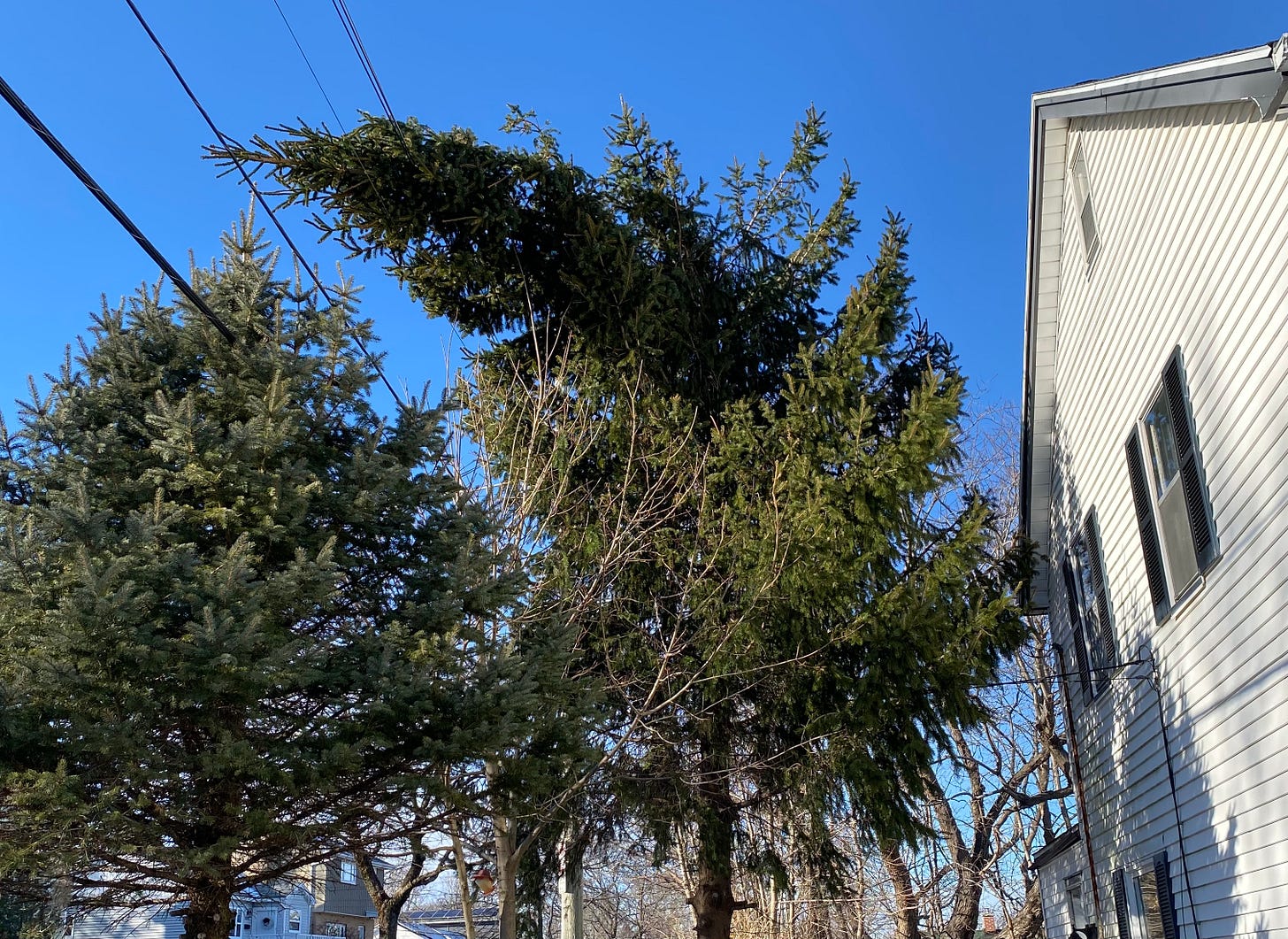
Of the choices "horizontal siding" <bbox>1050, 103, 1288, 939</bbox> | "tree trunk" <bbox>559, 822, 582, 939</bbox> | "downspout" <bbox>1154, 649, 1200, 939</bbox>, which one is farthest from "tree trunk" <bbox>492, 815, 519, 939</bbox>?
"downspout" <bbox>1154, 649, 1200, 939</bbox>

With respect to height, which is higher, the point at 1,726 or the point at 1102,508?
the point at 1102,508

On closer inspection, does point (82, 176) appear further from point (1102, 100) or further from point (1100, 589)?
point (1100, 589)

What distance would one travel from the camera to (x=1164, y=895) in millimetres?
8859

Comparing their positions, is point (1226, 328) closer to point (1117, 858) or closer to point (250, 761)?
point (1117, 858)

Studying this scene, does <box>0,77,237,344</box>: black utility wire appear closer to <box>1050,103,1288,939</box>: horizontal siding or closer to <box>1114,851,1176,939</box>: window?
<box>1050,103,1288,939</box>: horizontal siding

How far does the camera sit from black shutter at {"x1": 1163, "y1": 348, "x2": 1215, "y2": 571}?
24.7 ft

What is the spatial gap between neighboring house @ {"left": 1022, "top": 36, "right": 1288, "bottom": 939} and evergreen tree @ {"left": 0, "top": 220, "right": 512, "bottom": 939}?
→ 200 inches

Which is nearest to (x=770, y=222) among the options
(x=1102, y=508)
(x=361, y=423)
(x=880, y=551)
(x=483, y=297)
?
(x=483, y=297)

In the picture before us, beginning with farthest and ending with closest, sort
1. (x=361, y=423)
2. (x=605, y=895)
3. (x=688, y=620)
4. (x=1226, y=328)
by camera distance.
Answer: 1. (x=605, y=895)
2. (x=688, y=620)
3. (x=361, y=423)
4. (x=1226, y=328)

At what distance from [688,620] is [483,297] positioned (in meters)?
5.10

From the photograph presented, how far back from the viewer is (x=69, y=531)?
20.9ft

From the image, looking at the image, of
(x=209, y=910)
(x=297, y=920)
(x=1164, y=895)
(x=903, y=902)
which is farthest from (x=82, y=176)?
(x=297, y=920)

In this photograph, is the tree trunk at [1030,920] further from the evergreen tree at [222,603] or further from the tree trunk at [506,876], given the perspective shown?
the evergreen tree at [222,603]

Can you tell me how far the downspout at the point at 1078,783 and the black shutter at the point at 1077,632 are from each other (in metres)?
0.21
